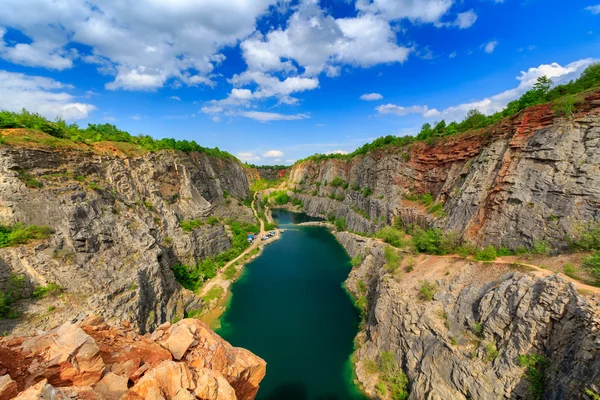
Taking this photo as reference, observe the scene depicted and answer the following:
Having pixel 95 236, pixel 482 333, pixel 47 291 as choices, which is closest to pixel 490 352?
pixel 482 333

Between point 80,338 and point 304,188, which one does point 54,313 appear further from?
point 304,188

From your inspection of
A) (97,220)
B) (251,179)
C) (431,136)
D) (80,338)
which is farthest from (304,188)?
(80,338)

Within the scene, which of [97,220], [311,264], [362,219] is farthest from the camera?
[362,219]

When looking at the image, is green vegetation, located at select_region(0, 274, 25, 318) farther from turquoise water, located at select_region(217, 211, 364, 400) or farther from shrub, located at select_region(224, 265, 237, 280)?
shrub, located at select_region(224, 265, 237, 280)

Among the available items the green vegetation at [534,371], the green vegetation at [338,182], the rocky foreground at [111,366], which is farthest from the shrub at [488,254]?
the green vegetation at [338,182]

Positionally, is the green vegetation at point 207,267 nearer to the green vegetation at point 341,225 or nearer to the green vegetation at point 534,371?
the green vegetation at point 341,225

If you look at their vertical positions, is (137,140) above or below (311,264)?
above
